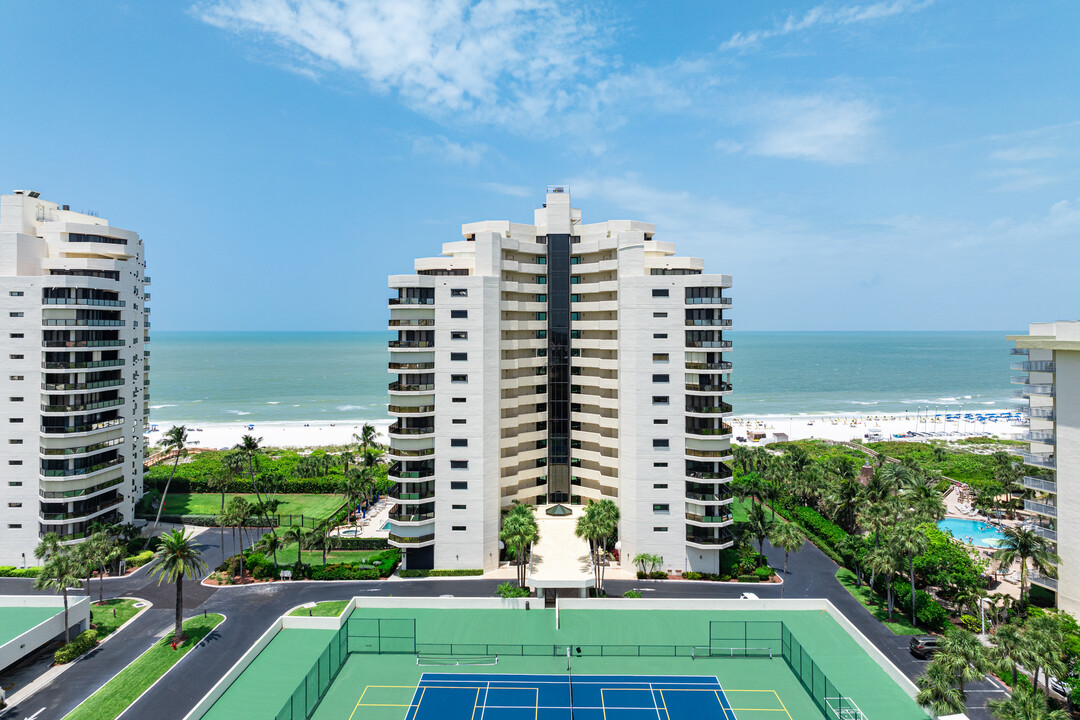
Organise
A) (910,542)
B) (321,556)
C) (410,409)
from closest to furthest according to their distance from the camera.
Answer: (910,542) → (410,409) → (321,556)

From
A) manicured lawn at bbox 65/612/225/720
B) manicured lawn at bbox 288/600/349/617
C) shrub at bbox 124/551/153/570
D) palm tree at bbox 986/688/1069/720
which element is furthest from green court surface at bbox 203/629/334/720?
palm tree at bbox 986/688/1069/720

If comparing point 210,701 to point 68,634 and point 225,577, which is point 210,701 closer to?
point 68,634

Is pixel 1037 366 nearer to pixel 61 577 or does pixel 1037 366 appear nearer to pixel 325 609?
pixel 325 609

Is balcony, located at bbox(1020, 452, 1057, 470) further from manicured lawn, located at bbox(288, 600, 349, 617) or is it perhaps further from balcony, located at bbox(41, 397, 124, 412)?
balcony, located at bbox(41, 397, 124, 412)

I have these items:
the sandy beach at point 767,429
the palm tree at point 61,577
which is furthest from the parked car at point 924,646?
the sandy beach at point 767,429

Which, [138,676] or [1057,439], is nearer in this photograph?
[138,676]

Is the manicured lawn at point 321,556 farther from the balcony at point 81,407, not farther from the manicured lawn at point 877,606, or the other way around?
the manicured lawn at point 877,606

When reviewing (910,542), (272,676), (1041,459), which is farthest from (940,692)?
(272,676)
